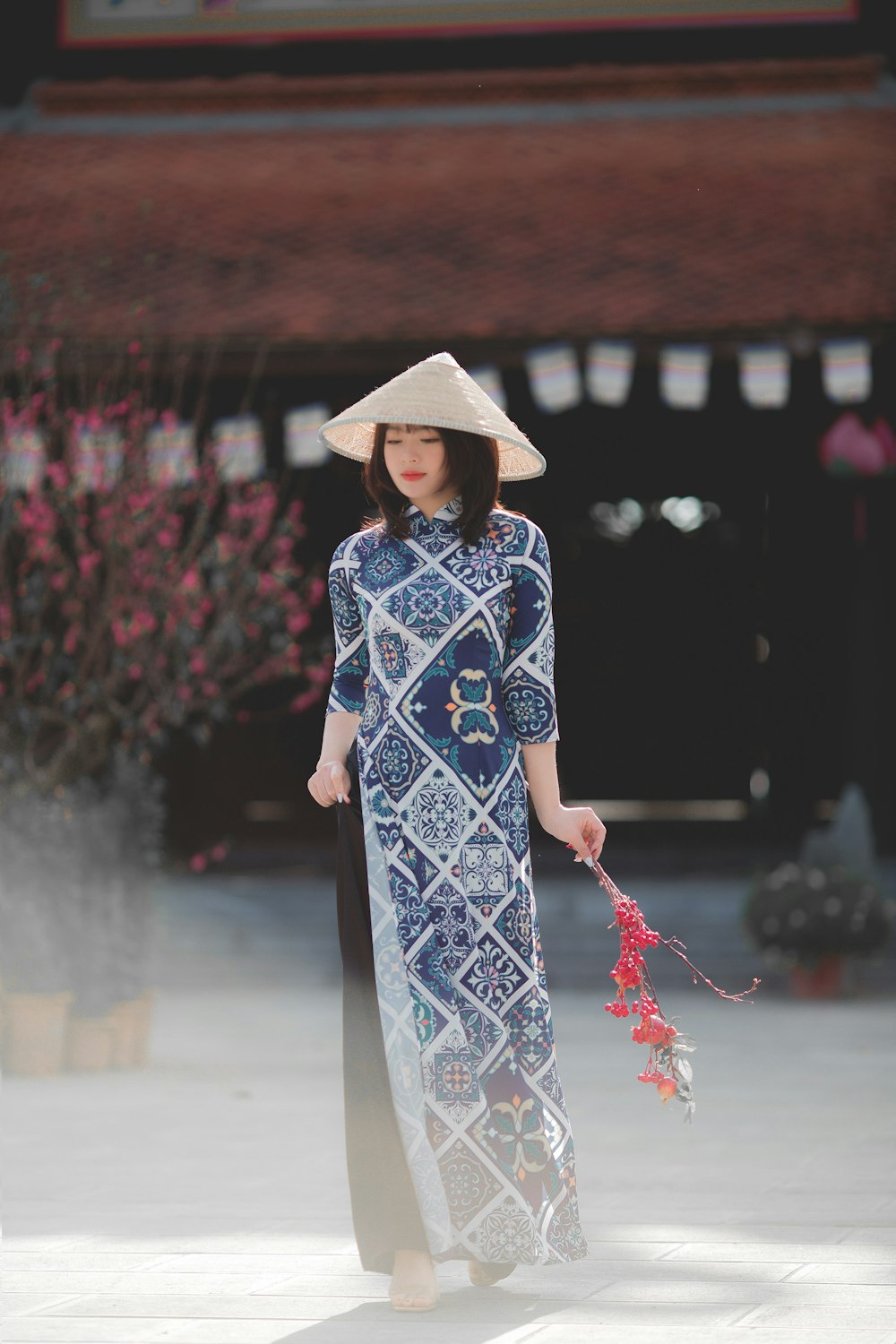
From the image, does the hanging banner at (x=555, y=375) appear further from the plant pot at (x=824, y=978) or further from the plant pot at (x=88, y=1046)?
the plant pot at (x=88, y=1046)

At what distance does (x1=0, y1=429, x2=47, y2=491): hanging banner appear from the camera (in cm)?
807

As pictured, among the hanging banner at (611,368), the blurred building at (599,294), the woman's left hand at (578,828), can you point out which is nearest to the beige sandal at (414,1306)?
the woman's left hand at (578,828)

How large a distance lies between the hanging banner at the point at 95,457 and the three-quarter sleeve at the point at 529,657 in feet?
14.6

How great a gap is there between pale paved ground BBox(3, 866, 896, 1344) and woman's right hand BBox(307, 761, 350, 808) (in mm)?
925

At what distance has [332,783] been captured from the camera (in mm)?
3836

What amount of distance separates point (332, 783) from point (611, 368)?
752 cm

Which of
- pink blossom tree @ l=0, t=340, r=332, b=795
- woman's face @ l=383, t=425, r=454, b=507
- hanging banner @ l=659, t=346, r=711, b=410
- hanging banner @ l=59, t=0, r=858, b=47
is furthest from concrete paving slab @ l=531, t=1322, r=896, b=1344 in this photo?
hanging banner @ l=59, t=0, r=858, b=47

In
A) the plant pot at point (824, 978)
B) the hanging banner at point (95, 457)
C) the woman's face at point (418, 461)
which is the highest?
the woman's face at point (418, 461)

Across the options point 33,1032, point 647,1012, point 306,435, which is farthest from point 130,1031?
point 306,435

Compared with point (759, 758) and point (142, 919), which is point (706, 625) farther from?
point (142, 919)

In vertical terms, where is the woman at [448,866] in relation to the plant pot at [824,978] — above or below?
above

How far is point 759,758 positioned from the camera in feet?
46.1

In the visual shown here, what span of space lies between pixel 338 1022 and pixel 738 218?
6.27 m

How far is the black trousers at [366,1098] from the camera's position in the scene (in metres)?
3.72
